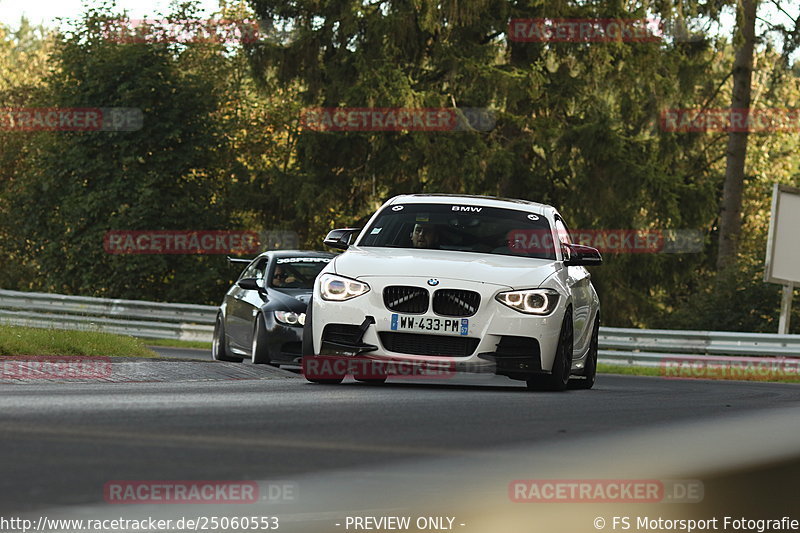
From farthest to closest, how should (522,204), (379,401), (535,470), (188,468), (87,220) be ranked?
1. (87,220)
2. (522,204)
3. (379,401)
4. (535,470)
5. (188,468)

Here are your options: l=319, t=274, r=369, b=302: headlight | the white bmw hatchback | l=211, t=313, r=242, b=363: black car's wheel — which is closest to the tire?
the white bmw hatchback

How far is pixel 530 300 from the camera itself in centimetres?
1181

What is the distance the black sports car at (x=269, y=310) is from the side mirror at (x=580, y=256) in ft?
13.8

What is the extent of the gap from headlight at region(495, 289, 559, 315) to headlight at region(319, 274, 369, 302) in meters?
1.14

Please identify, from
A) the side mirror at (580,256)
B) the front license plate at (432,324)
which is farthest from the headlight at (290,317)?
the front license plate at (432,324)

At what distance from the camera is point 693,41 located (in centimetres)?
3609

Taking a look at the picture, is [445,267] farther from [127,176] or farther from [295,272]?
[127,176]

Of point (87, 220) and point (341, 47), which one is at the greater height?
point (341, 47)

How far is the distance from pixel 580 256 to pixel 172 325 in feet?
69.7

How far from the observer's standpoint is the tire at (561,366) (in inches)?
480

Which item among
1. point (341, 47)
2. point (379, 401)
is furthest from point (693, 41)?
point (379, 401)

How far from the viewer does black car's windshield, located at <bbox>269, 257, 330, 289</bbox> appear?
18.1m

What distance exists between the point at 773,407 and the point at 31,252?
32674 millimetres

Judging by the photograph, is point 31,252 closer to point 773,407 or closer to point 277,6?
point 277,6
